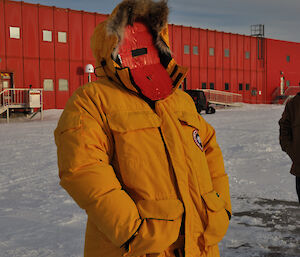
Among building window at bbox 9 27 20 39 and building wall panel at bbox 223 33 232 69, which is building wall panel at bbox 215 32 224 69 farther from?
building window at bbox 9 27 20 39

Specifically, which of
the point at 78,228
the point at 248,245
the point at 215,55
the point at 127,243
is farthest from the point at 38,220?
the point at 215,55

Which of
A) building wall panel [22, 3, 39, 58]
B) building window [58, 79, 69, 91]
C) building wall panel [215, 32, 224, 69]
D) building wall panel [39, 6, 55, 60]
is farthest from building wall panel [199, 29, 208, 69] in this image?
building wall panel [22, 3, 39, 58]

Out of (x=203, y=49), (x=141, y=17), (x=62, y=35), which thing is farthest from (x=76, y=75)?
(x=141, y=17)

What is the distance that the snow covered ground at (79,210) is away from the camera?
3785 millimetres

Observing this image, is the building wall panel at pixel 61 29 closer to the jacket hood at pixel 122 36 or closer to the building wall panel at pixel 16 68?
the building wall panel at pixel 16 68

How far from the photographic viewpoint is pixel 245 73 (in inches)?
1380

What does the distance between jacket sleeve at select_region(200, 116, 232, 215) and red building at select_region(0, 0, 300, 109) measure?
21.2 metres

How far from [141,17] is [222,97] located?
2978cm

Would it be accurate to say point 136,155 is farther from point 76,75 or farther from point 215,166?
point 76,75

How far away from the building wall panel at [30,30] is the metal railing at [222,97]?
13371 mm

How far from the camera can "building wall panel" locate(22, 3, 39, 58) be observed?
75.4 ft

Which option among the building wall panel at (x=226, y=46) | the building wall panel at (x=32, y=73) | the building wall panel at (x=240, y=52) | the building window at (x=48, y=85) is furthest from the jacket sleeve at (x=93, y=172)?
the building wall panel at (x=240, y=52)

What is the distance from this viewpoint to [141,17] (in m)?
1.98

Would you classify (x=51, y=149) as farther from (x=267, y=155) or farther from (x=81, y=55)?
(x=81, y=55)
